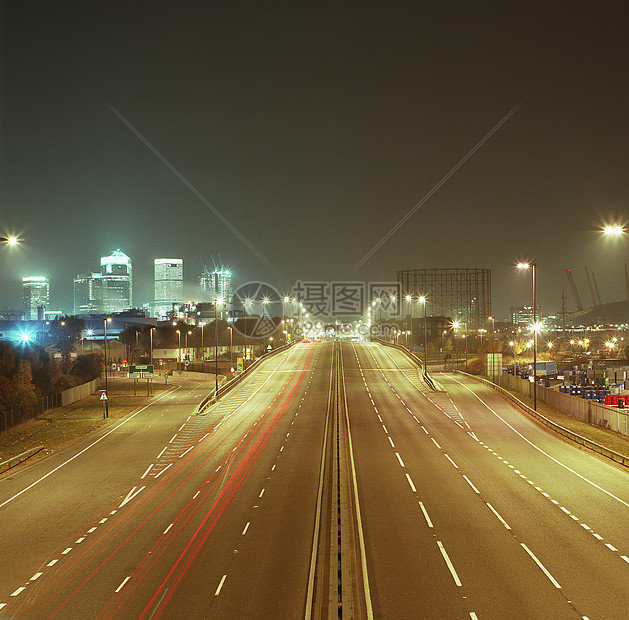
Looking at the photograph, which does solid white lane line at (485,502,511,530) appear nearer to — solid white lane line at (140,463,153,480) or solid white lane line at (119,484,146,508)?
solid white lane line at (119,484,146,508)

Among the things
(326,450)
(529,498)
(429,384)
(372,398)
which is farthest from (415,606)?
(429,384)

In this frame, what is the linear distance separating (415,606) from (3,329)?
181 m

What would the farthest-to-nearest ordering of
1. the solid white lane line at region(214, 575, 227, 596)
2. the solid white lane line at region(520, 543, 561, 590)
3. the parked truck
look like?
the parked truck, the solid white lane line at region(520, 543, 561, 590), the solid white lane line at region(214, 575, 227, 596)

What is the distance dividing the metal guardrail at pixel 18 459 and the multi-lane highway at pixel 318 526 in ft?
4.59

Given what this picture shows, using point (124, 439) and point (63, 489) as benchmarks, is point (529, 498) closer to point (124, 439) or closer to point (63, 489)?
point (63, 489)

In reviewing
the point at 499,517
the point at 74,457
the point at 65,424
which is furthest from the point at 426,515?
the point at 65,424

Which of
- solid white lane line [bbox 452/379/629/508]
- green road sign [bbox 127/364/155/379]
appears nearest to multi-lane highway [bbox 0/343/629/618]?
solid white lane line [bbox 452/379/629/508]

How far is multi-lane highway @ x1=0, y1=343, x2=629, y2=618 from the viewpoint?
13.5 m

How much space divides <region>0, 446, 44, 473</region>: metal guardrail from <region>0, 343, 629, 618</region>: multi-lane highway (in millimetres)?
1398

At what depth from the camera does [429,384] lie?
60.1m

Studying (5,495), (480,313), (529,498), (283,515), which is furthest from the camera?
(480,313)

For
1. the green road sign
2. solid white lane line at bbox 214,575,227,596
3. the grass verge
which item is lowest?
the grass verge

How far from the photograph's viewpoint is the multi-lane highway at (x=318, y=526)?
13453 millimetres

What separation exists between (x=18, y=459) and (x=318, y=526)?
762 inches
